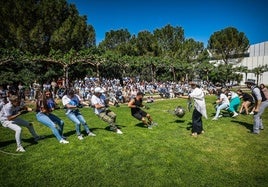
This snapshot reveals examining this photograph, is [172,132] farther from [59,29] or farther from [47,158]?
[59,29]

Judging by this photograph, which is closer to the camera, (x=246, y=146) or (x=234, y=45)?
(x=246, y=146)

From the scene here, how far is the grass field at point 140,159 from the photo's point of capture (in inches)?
209

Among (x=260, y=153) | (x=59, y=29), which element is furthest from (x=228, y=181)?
(x=59, y=29)

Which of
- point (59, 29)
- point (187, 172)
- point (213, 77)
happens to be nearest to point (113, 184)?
point (187, 172)

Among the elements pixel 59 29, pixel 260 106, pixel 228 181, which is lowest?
pixel 228 181

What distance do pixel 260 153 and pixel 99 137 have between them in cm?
543

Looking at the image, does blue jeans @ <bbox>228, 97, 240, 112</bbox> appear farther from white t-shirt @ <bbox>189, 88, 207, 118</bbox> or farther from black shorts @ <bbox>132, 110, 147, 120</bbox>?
black shorts @ <bbox>132, 110, 147, 120</bbox>

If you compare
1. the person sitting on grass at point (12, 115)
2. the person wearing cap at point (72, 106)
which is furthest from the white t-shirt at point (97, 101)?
the person sitting on grass at point (12, 115)

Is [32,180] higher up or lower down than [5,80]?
lower down

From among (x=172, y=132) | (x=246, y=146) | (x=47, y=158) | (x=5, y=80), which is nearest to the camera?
(x=47, y=158)

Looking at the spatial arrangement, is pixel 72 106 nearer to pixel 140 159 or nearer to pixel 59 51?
pixel 140 159

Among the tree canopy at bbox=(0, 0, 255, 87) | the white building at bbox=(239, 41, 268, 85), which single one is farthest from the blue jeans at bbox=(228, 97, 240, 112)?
the white building at bbox=(239, 41, 268, 85)

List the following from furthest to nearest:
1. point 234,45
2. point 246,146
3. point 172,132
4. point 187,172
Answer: point 234,45 < point 172,132 < point 246,146 < point 187,172

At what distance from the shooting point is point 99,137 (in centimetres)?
845
